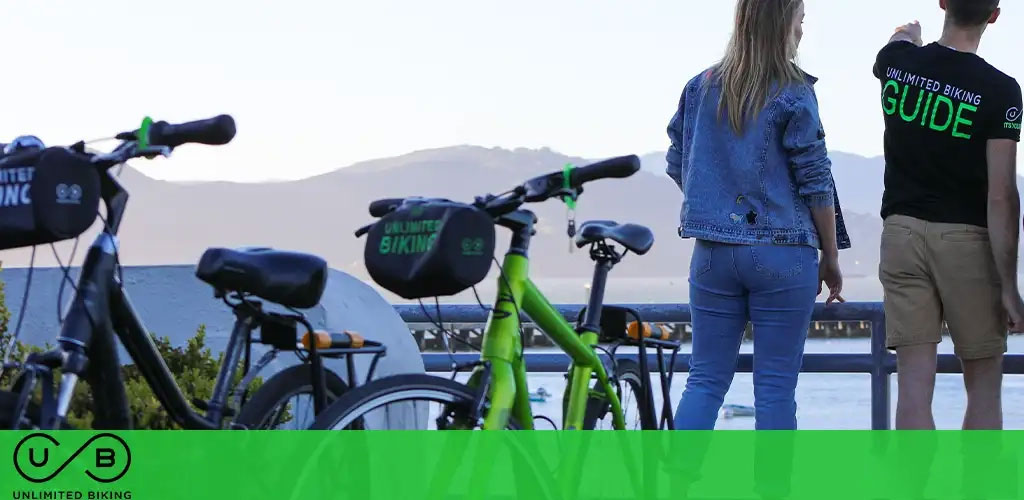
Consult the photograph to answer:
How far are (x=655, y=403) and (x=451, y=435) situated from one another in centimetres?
199

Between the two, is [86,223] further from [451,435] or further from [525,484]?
→ [525,484]

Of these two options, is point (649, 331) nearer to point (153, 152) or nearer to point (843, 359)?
point (843, 359)

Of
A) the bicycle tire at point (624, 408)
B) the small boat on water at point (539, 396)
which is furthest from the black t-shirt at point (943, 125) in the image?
the small boat on water at point (539, 396)

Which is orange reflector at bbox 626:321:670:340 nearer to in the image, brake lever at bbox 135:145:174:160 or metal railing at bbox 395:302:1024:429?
metal railing at bbox 395:302:1024:429

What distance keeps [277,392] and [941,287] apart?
2.20 metres

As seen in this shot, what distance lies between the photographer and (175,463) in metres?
4.20

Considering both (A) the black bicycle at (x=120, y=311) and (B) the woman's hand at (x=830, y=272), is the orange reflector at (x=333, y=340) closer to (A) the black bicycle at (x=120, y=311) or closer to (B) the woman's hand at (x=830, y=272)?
(A) the black bicycle at (x=120, y=311)

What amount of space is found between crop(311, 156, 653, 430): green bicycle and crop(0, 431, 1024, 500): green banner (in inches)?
2.6

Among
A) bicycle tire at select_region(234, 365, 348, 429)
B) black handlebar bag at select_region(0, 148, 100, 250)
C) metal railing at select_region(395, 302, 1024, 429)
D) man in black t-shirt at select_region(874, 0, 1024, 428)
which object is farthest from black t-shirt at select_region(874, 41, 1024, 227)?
black handlebar bag at select_region(0, 148, 100, 250)

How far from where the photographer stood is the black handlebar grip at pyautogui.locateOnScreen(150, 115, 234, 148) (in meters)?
3.37

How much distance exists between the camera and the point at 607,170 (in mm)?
3709

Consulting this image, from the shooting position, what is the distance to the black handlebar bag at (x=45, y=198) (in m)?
3.24

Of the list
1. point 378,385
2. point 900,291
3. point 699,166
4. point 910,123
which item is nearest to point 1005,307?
point 900,291

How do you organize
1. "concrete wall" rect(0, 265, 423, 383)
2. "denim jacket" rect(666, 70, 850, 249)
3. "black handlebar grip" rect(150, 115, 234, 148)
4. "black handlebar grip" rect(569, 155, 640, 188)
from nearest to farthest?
1. "black handlebar grip" rect(150, 115, 234, 148)
2. "black handlebar grip" rect(569, 155, 640, 188)
3. "denim jacket" rect(666, 70, 850, 249)
4. "concrete wall" rect(0, 265, 423, 383)
